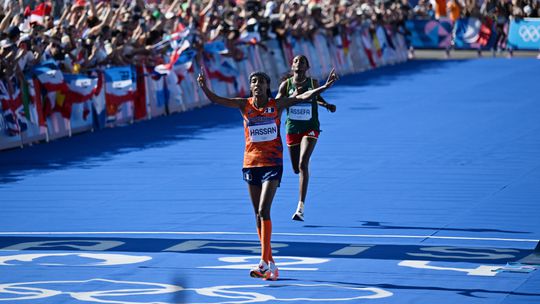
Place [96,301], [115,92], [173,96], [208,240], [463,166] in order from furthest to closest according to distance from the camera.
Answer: [173,96]
[115,92]
[463,166]
[208,240]
[96,301]

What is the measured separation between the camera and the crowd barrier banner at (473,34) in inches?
2008

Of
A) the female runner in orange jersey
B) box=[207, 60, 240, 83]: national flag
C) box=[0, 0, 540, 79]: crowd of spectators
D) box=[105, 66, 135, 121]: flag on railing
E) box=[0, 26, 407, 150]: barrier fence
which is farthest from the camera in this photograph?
box=[207, 60, 240, 83]: national flag

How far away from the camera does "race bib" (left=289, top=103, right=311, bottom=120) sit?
16875 millimetres

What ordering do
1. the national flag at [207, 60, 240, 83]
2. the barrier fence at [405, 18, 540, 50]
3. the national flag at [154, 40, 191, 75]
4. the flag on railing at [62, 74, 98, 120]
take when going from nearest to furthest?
the flag on railing at [62, 74, 98, 120] < the national flag at [154, 40, 191, 75] < the national flag at [207, 60, 240, 83] < the barrier fence at [405, 18, 540, 50]

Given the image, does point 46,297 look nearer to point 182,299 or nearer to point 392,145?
point 182,299

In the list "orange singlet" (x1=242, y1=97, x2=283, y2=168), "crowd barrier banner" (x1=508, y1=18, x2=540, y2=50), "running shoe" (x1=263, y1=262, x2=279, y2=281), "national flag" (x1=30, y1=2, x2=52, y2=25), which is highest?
"national flag" (x1=30, y1=2, x2=52, y2=25)

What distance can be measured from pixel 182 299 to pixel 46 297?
3.97 feet

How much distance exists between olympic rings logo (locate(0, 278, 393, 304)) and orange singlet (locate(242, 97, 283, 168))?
137 cm

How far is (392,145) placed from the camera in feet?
82.7

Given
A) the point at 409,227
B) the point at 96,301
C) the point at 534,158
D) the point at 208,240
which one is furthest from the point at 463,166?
the point at 96,301

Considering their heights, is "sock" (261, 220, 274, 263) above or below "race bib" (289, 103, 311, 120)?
below

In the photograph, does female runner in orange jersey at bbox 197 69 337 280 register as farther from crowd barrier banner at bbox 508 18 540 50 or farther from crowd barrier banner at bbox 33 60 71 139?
crowd barrier banner at bbox 508 18 540 50

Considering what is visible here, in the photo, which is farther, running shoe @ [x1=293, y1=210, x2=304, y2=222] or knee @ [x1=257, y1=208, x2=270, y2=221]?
running shoe @ [x1=293, y1=210, x2=304, y2=222]

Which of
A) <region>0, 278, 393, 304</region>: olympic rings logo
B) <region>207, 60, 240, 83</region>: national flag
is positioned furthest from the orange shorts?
<region>207, 60, 240, 83</region>: national flag
